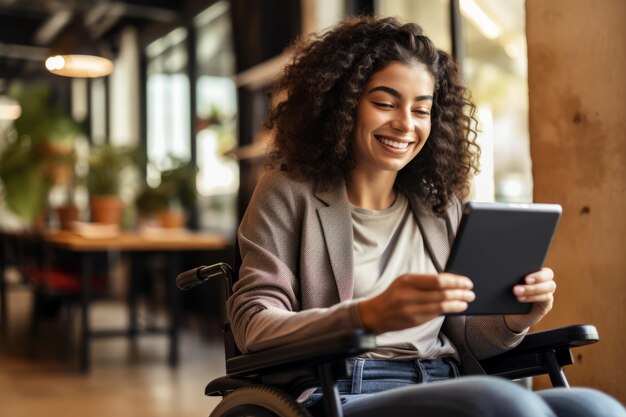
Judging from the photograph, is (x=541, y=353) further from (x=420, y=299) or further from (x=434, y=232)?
(x=420, y=299)

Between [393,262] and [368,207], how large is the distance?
15 centimetres

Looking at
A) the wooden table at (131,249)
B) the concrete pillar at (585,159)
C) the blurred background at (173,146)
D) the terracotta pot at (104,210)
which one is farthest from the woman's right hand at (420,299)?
the terracotta pot at (104,210)

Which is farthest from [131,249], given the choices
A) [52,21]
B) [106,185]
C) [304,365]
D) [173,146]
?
[52,21]

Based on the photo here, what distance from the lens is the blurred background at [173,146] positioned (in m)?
2.34

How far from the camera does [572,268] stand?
7.45 feet

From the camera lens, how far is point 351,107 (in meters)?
1.77

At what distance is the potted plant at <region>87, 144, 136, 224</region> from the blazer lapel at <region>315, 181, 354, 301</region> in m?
4.71

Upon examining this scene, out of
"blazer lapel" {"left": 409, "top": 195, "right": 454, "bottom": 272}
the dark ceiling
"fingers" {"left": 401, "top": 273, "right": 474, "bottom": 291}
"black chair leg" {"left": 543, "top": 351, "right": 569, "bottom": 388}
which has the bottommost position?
"black chair leg" {"left": 543, "top": 351, "right": 569, "bottom": 388}

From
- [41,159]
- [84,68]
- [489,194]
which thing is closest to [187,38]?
[41,159]

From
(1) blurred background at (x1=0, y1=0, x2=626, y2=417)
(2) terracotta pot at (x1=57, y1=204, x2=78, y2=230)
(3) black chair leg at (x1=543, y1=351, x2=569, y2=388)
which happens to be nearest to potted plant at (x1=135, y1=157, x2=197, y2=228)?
(1) blurred background at (x1=0, y1=0, x2=626, y2=417)

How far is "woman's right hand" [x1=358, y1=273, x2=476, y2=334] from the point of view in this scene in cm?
130

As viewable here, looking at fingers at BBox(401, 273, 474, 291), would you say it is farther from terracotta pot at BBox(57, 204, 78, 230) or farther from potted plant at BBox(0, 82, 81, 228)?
potted plant at BBox(0, 82, 81, 228)

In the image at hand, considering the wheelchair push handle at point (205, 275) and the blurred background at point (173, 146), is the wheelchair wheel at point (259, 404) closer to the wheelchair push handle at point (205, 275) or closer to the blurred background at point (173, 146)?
the wheelchair push handle at point (205, 275)

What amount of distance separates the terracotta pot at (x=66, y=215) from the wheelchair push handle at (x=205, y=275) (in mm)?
5151
